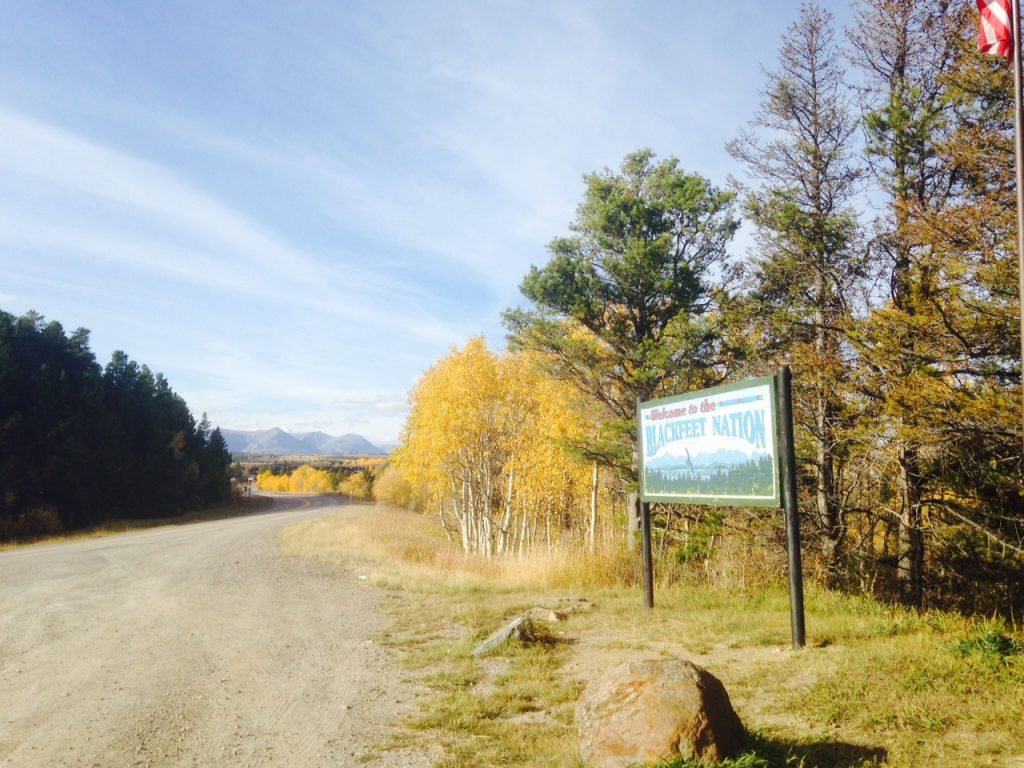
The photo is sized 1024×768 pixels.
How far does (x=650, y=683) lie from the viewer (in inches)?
165

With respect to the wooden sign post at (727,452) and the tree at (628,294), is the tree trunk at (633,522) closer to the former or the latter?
the tree at (628,294)

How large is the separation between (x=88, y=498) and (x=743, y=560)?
40.1m

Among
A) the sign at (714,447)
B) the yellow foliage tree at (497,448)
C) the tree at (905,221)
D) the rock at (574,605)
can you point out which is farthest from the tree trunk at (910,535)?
the yellow foliage tree at (497,448)

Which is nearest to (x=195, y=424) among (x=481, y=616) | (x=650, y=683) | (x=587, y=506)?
(x=587, y=506)

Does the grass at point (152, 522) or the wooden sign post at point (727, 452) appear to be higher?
the wooden sign post at point (727, 452)

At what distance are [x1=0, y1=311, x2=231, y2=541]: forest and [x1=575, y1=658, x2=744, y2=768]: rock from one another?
36.2 metres

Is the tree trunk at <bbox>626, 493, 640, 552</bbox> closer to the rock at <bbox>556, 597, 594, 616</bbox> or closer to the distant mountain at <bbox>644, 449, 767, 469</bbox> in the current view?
the rock at <bbox>556, 597, 594, 616</bbox>

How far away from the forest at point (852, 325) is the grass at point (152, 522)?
21784 mm

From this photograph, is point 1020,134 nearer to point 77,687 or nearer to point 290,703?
point 290,703

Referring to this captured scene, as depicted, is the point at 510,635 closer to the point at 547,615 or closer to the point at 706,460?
the point at 547,615

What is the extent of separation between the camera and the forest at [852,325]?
9.04 m

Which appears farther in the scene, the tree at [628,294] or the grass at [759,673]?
the tree at [628,294]

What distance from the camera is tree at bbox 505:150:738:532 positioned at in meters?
14.2

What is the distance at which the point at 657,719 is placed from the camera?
4.02m
